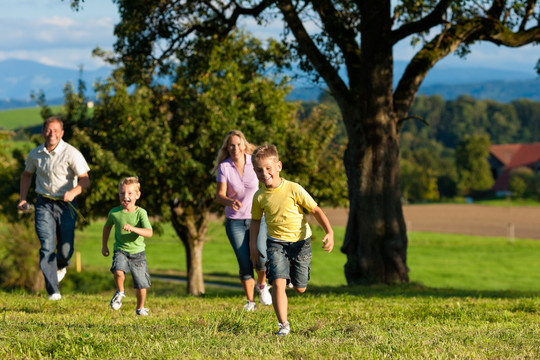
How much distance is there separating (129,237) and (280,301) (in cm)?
221

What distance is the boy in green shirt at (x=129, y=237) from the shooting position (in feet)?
22.7

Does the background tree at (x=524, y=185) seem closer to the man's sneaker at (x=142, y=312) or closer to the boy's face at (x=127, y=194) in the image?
the man's sneaker at (x=142, y=312)

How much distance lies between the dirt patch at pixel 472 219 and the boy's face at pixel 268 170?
57.4 meters

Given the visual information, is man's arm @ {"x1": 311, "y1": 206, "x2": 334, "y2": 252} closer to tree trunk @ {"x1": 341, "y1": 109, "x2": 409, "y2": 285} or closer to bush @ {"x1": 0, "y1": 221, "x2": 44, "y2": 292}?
tree trunk @ {"x1": 341, "y1": 109, "x2": 409, "y2": 285}

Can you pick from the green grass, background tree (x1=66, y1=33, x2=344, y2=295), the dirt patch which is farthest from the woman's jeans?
the green grass

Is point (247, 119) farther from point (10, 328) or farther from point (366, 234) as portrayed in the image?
point (10, 328)

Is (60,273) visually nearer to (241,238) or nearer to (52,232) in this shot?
(52,232)

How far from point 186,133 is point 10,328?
1621cm

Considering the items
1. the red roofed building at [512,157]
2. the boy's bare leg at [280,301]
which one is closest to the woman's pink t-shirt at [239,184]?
the boy's bare leg at [280,301]

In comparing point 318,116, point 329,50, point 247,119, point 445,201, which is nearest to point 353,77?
point 329,50

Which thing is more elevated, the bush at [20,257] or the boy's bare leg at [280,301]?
the boy's bare leg at [280,301]

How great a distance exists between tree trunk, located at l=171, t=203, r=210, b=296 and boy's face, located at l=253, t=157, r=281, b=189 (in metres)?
18.1

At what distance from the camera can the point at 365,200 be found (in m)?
13.6

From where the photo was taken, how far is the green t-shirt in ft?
22.9
